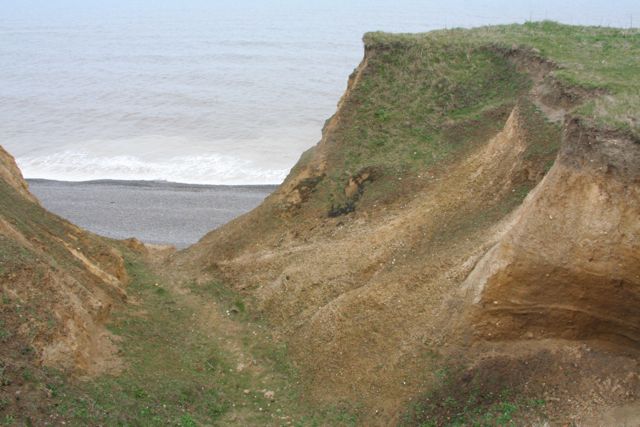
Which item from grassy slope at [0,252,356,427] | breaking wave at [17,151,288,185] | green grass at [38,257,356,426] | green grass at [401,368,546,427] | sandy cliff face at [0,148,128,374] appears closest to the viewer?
grassy slope at [0,252,356,427]

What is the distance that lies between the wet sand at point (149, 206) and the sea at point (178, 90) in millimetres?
3040

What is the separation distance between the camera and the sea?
58.1 metres

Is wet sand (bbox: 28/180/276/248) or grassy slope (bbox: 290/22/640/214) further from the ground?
grassy slope (bbox: 290/22/640/214)

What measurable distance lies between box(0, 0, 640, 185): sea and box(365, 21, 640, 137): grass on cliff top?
2414cm

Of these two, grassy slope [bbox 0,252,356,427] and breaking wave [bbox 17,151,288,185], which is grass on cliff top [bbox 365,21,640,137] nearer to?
grassy slope [bbox 0,252,356,427]

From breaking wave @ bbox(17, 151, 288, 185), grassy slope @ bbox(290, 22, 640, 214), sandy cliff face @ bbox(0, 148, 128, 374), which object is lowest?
sandy cliff face @ bbox(0, 148, 128, 374)

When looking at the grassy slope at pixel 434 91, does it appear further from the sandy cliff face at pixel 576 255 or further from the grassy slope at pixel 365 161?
the sandy cliff face at pixel 576 255

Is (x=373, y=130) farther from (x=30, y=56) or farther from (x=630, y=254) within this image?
(x=30, y=56)

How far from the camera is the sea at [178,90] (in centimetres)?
5806

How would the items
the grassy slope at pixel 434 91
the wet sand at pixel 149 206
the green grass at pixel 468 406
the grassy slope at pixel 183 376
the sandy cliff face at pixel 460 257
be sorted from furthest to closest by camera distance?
the wet sand at pixel 149 206, the grassy slope at pixel 434 91, the sandy cliff face at pixel 460 257, the green grass at pixel 468 406, the grassy slope at pixel 183 376

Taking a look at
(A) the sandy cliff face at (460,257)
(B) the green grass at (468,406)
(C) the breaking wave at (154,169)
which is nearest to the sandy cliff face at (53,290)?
(A) the sandy cliff face at (460,257)

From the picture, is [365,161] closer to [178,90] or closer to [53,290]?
[53,290]

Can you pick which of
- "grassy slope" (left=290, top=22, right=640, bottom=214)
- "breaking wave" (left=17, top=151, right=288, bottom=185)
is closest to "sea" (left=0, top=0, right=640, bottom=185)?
"breaking wave" (left=17, top=151, right=288, bottom=185)

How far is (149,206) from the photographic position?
1794 inches
